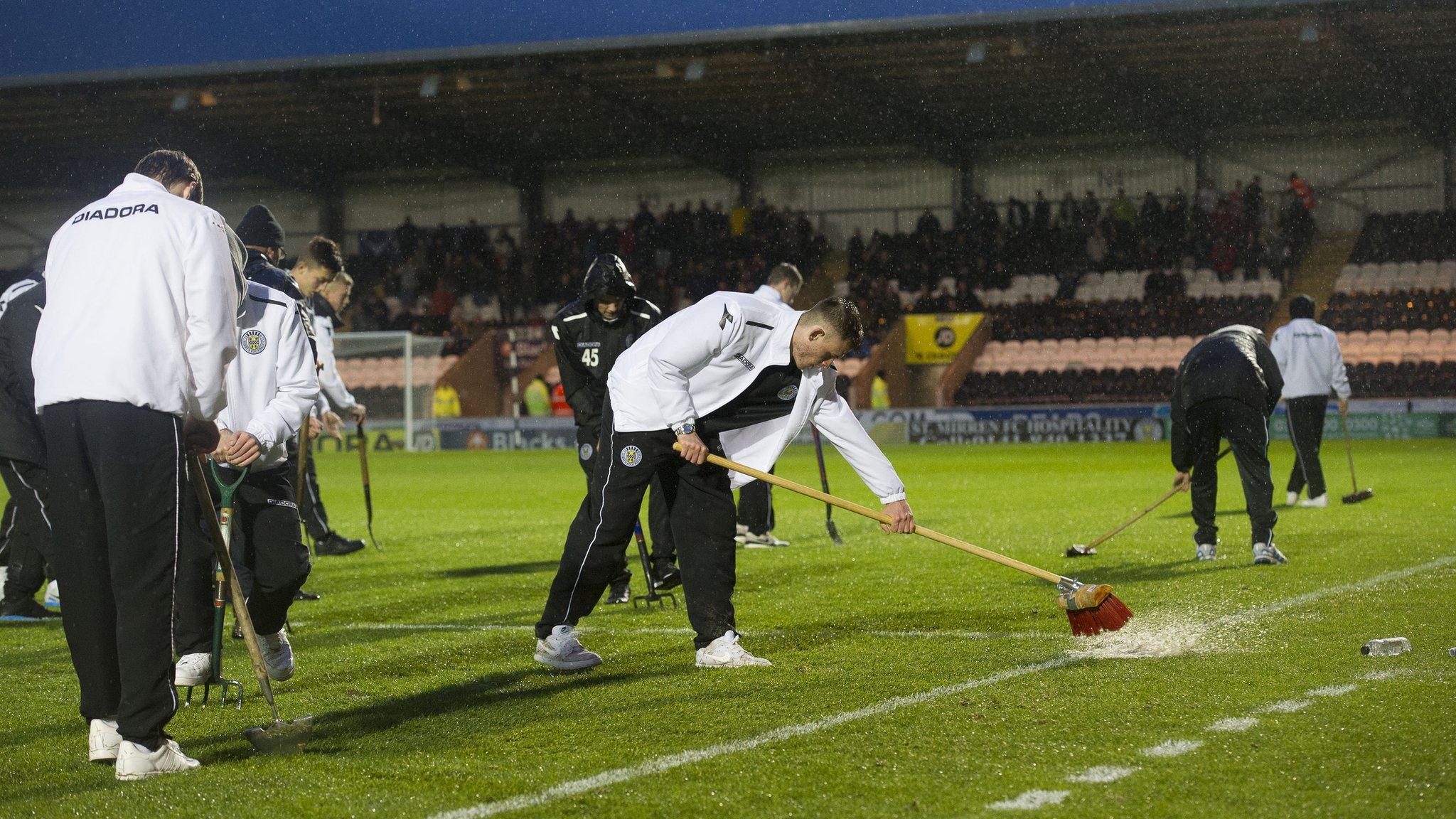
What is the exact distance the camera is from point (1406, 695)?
5.67m

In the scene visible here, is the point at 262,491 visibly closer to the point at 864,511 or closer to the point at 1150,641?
the point at 864,511

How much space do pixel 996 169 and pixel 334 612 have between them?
32727 mm

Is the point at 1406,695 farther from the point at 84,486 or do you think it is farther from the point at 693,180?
the point at 693,180

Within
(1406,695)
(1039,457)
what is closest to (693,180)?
(1039,457)

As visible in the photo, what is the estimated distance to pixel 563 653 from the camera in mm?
6754

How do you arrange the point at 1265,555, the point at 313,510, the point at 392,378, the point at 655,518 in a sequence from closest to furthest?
1. the point at 655,518
2. the point at 1265,555
3. the point at 313,510
4. the point at 392,378

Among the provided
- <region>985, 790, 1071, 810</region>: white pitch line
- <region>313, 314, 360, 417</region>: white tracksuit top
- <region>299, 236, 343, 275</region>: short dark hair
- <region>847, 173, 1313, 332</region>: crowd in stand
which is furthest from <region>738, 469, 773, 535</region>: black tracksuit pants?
<region>847, 173, 1313, 332</region>: crowd in stand

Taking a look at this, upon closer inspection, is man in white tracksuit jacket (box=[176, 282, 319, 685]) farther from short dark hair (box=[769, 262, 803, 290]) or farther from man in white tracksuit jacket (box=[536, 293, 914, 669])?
short dark hair (box=[769, 262, 803, 290])

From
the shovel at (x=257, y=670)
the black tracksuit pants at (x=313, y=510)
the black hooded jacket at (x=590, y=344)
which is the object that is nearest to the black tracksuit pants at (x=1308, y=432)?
the black hooded jacket at (x=590, y=344)

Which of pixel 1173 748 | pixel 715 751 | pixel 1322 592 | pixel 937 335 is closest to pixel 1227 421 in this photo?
pixel 1322 592

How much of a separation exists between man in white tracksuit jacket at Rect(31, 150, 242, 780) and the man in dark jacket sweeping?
277 inches

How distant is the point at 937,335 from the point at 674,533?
2865cm

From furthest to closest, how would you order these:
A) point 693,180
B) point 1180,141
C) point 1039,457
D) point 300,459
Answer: point 693,180, point 1180,141, point 1039,457, point 300,459

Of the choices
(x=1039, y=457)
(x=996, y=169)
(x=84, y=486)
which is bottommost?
(x=1039, y=457)
